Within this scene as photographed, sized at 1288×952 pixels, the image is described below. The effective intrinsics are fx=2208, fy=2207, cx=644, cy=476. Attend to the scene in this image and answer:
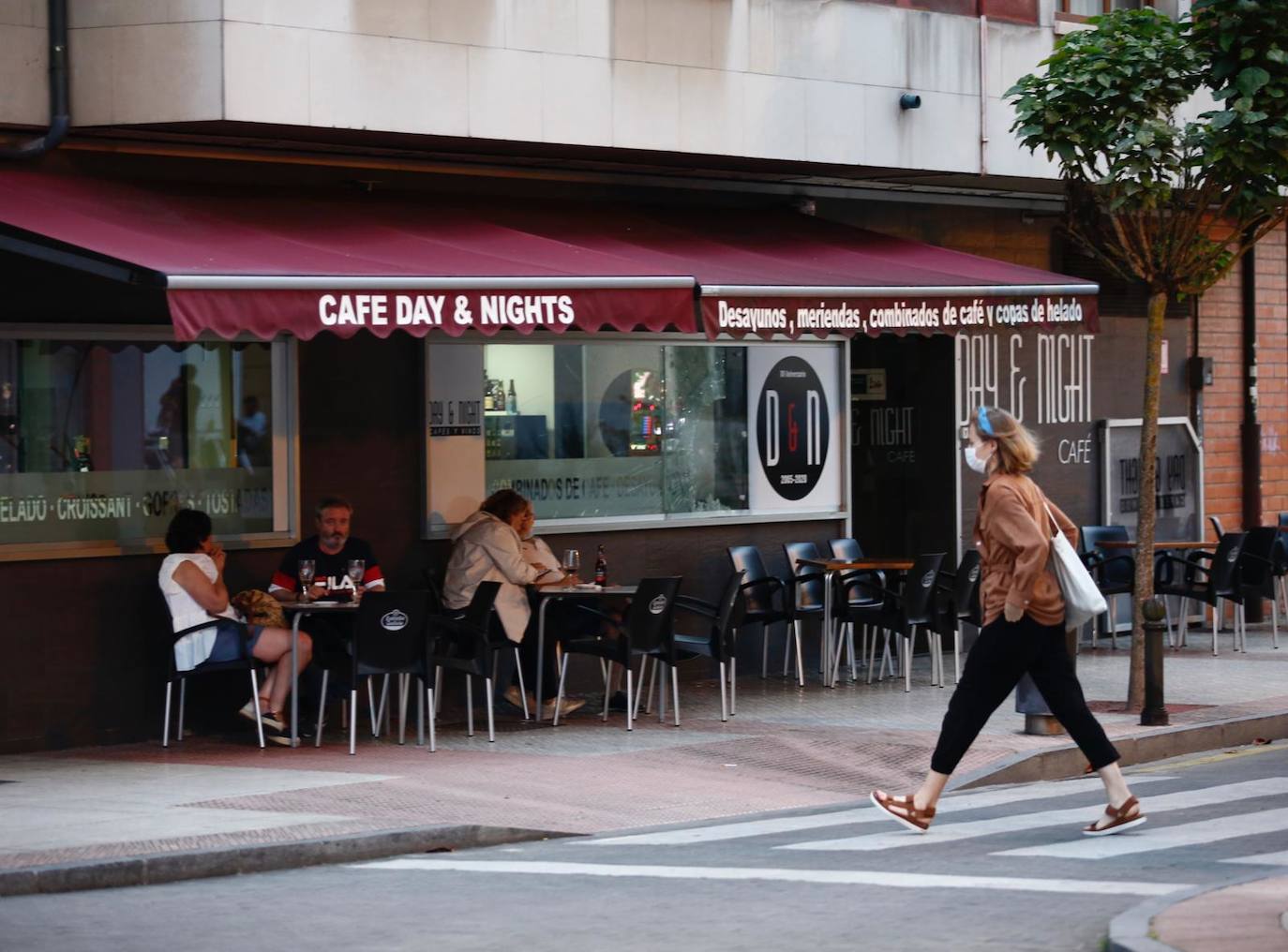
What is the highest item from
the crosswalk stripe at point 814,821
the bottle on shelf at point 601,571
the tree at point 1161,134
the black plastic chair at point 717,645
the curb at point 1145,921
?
the tree at point 1161,134

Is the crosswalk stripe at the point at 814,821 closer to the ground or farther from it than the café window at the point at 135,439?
closer to the ground

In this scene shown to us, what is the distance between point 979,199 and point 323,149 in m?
6.75

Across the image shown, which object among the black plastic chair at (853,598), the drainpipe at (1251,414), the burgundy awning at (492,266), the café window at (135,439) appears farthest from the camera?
the drainpipe at (1251,414)

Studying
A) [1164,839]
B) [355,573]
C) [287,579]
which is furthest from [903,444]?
[1164,839]

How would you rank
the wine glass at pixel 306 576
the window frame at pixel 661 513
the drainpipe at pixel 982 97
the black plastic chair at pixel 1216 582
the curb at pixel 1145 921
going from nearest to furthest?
the curb at pixel 1145 921 < the wine glass at pixel 306 576 < the window frame at pixel 661 513 < the drainpipe at pixel 982 97 < the black plastic chair at pixel 1216 582

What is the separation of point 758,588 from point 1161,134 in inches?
186

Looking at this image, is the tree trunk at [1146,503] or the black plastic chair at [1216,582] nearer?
the tree trunk at [1146,503]

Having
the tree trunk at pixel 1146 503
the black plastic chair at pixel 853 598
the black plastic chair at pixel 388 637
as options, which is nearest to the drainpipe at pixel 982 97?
the tree trunk at pixel 1146 503

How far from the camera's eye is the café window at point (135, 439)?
13.1 m

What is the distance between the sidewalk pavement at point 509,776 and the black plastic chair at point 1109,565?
2532 millimetres

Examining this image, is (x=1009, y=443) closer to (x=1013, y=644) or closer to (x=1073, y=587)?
(x=1073, y=587)

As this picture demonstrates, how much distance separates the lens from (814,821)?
10.9m

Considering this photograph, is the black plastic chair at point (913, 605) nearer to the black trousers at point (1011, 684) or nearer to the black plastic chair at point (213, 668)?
the black plastic chair at point (213, 668)

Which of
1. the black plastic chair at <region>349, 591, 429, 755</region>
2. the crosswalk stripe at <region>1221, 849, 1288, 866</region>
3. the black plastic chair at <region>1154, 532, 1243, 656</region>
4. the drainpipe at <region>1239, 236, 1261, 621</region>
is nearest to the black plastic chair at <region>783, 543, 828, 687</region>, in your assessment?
the black plastic chair at <region>1154, 532, 1243, 656</region>
